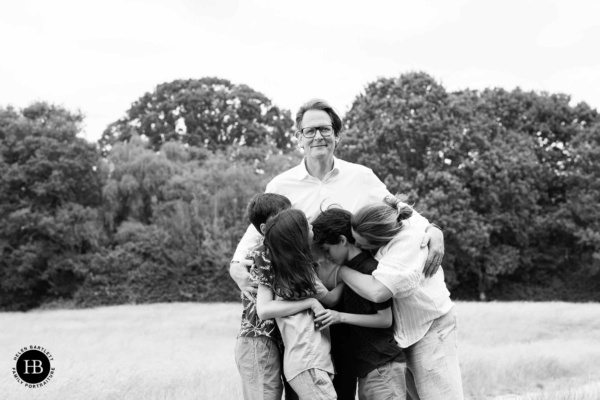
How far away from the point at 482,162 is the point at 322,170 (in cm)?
2557

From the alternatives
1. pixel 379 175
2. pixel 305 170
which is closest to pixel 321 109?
pixel 305 170

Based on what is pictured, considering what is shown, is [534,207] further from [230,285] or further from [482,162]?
[230,285]

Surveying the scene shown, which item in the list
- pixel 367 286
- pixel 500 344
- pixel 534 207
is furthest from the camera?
pixel 534 207

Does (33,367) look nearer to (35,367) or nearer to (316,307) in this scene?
(35,367)

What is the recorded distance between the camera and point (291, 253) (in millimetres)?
3723

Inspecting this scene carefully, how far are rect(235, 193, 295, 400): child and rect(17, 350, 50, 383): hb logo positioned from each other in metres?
3.64

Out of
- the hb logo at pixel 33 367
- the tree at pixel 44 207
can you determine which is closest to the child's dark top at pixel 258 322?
the hb logo at pixel 33 367

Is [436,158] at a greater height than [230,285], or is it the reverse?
[436,158]

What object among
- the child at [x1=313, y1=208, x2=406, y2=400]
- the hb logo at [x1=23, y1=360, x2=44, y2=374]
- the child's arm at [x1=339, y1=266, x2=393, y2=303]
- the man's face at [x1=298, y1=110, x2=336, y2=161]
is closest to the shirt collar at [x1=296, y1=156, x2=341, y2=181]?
the man's face at [x1=298, y1=110, x2=336, y2=161]

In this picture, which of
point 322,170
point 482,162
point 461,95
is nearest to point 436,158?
point 482,162

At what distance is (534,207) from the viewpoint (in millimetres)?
31031

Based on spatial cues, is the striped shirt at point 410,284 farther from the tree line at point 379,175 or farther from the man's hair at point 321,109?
the tree line at point 379,175

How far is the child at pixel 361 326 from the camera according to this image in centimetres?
386

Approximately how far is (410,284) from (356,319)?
38 centimetres
